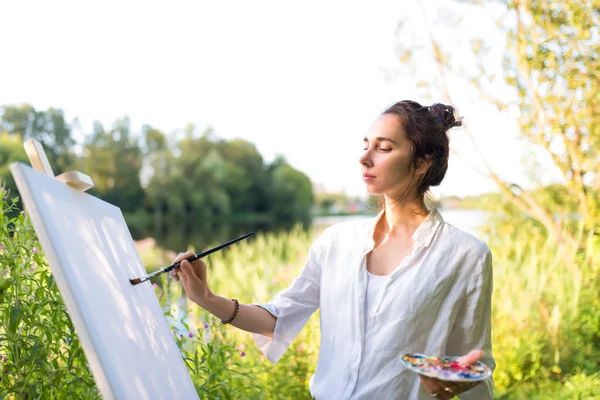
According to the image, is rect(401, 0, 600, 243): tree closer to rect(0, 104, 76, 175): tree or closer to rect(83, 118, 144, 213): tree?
rect(0, 104, 76, 175): tree

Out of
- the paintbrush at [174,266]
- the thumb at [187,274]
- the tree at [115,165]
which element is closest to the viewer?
the paintbrush at [174,266]

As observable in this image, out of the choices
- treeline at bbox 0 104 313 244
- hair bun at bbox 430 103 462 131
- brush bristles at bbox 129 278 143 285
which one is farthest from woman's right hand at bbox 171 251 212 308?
treeline at bbox 0 104 313 244

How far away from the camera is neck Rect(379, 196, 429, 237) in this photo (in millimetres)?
1354

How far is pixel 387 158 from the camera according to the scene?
4.18ft

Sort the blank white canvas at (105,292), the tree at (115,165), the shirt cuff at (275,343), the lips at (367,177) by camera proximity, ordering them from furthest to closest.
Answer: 1. the tree at (115,165)
2. the shirt cuff at (275,343)
3. the lips at (367,177)
4. the blank white canvas at (105,292)

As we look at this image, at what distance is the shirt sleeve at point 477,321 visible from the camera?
1.20 metres

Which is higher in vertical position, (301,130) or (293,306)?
(293,306)

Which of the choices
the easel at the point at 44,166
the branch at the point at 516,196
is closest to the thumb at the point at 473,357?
the easel at the point at 44,166

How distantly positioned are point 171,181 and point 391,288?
71.6 feet

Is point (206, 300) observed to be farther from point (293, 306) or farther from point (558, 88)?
point (558, 88)

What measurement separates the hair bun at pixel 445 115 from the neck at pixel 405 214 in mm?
192

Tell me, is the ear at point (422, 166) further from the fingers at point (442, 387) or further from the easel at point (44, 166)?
the easel at point (44, 166)

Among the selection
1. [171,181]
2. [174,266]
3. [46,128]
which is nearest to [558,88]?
[174,266]

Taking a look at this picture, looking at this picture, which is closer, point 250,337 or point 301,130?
point 250,337
